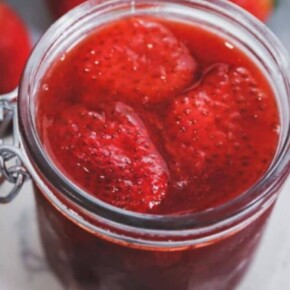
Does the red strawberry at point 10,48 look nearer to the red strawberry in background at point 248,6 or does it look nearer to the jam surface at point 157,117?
the red strawberry in background at point 248,6

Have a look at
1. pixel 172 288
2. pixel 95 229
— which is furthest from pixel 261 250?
pixel 95 229

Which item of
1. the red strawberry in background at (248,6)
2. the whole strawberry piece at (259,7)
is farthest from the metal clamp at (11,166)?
the whole strawberry piece at (259,7)

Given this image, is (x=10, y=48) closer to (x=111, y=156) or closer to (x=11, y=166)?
(x=11, y=166)

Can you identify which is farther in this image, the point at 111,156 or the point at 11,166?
the point at 11,166

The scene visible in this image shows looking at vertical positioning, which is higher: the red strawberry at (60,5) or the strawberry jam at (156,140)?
the strawberry jam at (156,140)

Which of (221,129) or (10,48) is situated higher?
(221,129)

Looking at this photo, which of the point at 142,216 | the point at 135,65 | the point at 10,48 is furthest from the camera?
the point at 10,48

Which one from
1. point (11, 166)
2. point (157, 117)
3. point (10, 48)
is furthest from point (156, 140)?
point (10, 48)
